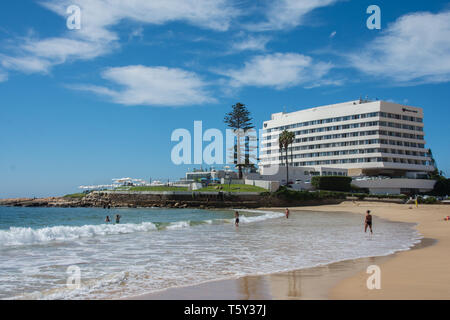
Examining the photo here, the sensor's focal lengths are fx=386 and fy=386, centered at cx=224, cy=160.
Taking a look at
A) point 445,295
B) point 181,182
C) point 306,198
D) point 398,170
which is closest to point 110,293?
point 445,295

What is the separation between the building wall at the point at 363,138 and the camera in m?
97.1

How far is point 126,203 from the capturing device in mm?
80938

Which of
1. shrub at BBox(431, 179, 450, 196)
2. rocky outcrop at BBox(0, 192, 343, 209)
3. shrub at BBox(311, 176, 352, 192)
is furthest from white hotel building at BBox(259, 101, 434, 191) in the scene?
rocky outcrop at BBox(0, 192, 343, 209)

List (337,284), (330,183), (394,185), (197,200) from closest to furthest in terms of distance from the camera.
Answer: (337,284) < (197,200) < (330,183) < (394,185)

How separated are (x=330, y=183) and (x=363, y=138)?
1076 inches

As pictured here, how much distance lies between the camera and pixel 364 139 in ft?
325

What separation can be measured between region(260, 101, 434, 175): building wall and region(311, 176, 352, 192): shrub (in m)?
16.9

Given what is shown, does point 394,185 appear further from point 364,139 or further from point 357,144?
point 357,144

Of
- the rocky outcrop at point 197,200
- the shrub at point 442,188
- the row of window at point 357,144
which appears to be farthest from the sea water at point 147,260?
the row of window at point 357,144

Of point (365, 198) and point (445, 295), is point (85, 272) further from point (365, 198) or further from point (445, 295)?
point (365, 198)

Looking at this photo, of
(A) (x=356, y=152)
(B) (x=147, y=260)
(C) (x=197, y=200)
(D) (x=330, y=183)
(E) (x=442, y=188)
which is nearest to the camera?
(B) (x=147, y=260)

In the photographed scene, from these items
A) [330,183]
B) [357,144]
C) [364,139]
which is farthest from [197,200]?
[364,139]

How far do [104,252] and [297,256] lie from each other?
9.17 meters

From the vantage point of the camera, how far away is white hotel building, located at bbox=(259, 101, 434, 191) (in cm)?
9700
